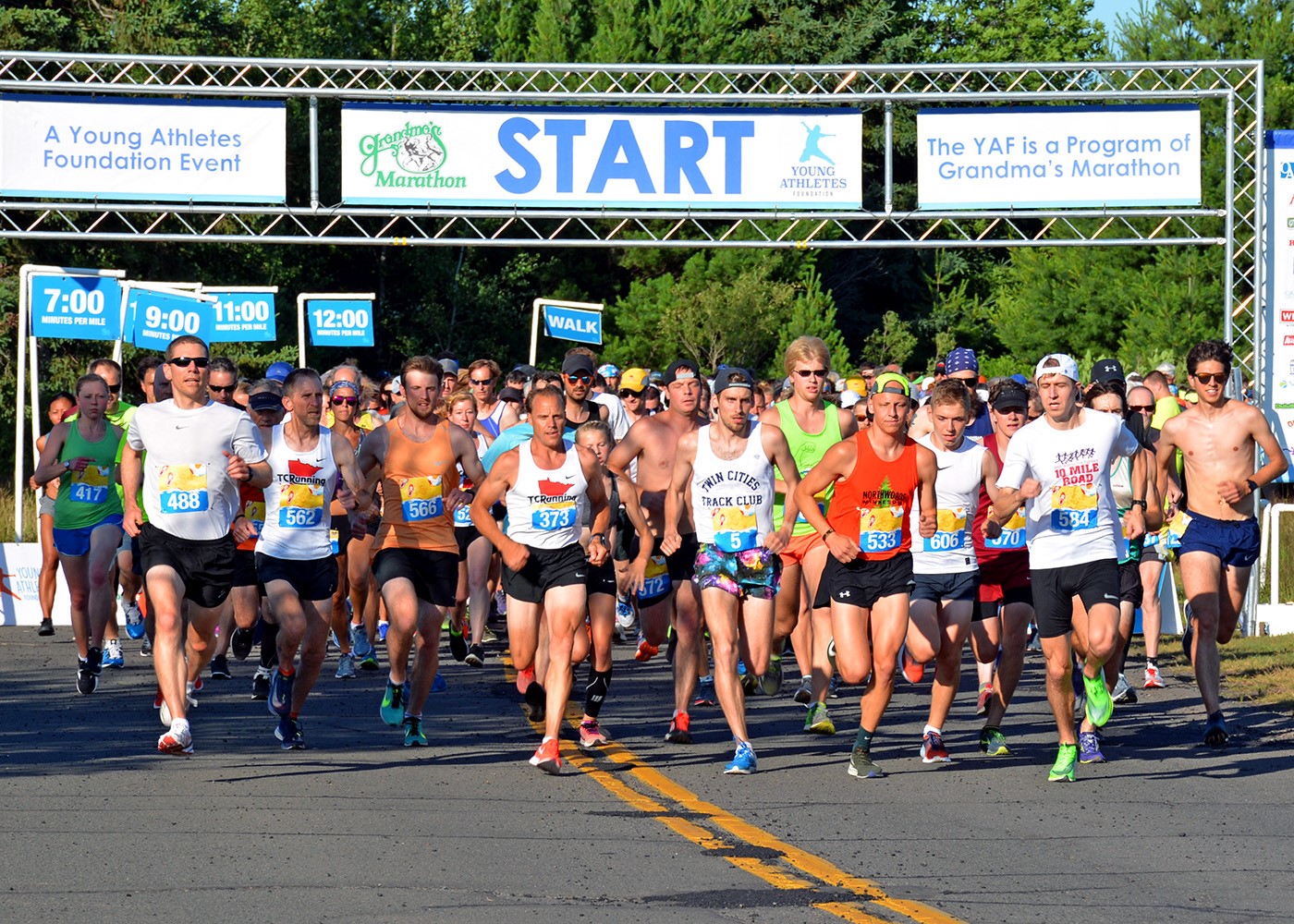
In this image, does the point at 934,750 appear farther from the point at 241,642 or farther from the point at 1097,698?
the point at 241,642

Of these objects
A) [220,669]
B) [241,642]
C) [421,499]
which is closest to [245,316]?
[241,642]

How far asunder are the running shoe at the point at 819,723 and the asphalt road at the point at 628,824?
192mm

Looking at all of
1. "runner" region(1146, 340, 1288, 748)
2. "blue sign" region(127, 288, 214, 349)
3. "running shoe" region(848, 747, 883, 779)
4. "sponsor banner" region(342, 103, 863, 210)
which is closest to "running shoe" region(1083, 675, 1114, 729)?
"running shoe" region(848, 747, 883, 779)

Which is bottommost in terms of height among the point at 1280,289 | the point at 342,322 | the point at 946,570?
the point at 946,570

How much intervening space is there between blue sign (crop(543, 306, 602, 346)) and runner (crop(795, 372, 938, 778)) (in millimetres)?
17157

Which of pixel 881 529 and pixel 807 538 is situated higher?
pixel 881 529

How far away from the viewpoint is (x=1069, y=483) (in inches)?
385

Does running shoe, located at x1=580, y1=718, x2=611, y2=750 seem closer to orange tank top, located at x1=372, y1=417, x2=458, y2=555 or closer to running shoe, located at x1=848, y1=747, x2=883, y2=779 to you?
orange tank top, located at x1=372, y1=417, x2=458, y2=555

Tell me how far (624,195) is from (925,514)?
9.56 metres

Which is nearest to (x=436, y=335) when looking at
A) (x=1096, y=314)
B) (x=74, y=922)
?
(x=1096, y=314)

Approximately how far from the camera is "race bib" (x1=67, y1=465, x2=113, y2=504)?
1389 centimetres

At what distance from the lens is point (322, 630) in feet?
33.9

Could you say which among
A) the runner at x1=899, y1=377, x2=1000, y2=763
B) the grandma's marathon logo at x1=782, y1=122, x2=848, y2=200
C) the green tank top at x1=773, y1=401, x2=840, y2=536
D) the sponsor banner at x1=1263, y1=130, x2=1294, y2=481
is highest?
the grandma's marathon logo at x1=782, y1=122, x2=848, y2=200

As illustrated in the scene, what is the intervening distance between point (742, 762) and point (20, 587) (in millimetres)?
10724
